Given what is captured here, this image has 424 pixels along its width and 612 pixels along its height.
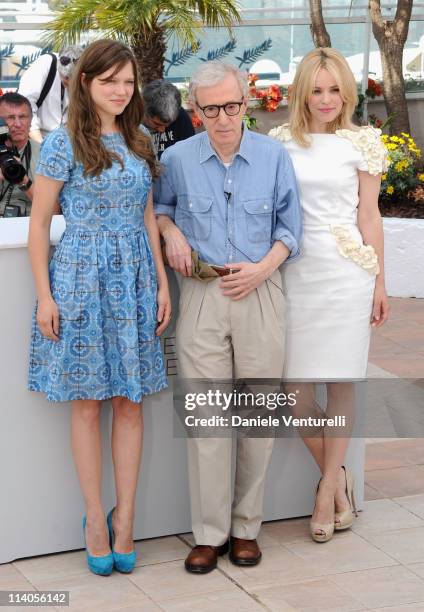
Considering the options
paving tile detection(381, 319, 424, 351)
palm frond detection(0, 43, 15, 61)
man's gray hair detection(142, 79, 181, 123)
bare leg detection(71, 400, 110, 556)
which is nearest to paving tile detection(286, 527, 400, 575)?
bare leg detection(71, 400, 110, 556)

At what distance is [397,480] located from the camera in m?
4.73

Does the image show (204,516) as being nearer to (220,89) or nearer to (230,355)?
(230,355)

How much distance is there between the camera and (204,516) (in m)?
3.85

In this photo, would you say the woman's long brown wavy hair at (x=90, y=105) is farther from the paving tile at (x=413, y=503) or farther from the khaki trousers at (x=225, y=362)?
the paving tile at (x=413, y=503)

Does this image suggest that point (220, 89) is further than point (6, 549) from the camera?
No

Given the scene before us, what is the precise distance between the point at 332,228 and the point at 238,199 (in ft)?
1.24

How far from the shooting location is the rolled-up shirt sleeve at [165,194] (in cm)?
377

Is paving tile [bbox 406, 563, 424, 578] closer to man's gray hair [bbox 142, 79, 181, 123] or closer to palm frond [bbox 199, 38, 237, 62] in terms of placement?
man's gray hair [bbox 142, 79, 181, 123]

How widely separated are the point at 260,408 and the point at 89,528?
2.34 feet

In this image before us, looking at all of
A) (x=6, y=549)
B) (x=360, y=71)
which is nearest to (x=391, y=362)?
(x=6, y=549)

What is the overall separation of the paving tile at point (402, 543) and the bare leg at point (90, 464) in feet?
3.32

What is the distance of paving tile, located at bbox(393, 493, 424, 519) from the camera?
437cm

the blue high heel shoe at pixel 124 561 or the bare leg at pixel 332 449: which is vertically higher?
the bare leg at pixel 332 449

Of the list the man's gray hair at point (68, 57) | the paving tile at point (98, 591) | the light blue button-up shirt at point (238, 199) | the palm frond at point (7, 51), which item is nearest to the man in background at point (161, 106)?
the man's gray hair at point (68, 57)
